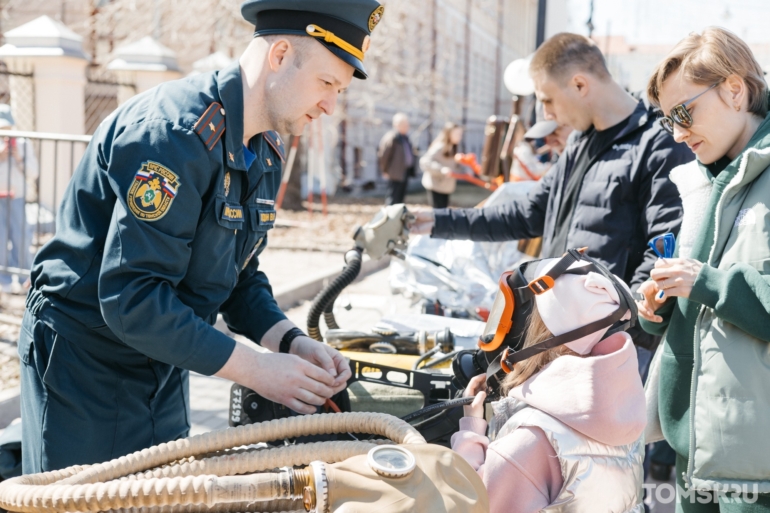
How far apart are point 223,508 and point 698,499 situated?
1672 mm

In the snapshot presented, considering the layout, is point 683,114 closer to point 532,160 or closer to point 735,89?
point 735,89

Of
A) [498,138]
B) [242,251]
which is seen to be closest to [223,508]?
[242,251]

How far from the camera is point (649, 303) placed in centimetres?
248

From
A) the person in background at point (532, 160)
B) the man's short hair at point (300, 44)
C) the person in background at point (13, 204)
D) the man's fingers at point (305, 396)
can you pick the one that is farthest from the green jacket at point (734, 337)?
the person in background at point (13, 204)

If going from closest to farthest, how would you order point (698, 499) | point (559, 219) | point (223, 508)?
1. point (223, 508)
2. point (698, 499)
3. point (559, 219)

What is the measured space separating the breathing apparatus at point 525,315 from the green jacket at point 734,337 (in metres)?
0.38

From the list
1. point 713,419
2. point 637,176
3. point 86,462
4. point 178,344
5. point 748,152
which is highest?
point 748,152

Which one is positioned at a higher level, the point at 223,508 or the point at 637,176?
the point at 637,176

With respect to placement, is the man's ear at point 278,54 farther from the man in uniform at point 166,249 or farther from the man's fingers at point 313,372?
the man's fingers at point 313,372

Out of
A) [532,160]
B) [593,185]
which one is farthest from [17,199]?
[593,185]

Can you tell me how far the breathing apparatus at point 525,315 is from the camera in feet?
6.19

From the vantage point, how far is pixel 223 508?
1.46 meters

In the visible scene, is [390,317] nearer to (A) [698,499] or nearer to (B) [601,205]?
(B) [601,205]

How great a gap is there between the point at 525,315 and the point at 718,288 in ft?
2.02
